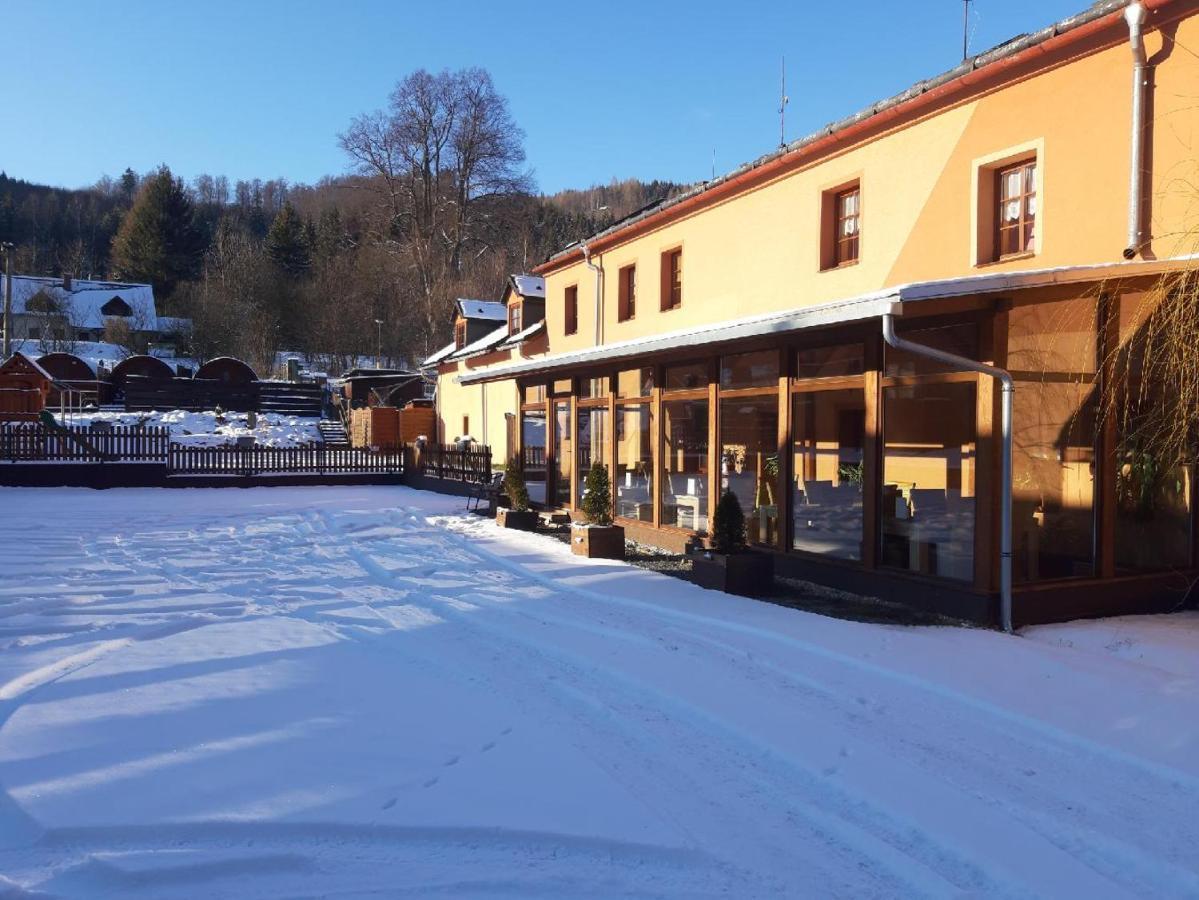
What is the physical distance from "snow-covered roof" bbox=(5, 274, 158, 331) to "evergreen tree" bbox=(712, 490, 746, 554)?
2140 inches

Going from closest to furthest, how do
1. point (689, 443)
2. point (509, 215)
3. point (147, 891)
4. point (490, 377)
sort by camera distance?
point (147, 891) → point (689, 443) → point (490, 377) → point (509, 215)

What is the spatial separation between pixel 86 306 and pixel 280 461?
4368 centimetres

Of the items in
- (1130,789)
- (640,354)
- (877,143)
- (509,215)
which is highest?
(509,215)

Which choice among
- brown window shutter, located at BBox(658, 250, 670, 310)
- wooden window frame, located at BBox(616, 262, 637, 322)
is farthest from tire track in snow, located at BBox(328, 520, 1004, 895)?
wooden window frame, located at BBox(616, 262, 637, 322)

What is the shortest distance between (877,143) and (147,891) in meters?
12.1

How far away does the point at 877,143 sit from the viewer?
1198 centimetres

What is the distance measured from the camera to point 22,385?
99.7 feet

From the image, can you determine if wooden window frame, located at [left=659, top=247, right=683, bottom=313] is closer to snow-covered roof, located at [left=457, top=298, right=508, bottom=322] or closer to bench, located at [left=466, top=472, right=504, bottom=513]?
bench, located at [left=466, top=472, right=504, bottom=513]

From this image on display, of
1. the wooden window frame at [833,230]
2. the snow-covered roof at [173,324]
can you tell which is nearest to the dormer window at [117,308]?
the snow-covered roof at [173,324]

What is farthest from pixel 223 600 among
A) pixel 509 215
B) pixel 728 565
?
pixel 509 215

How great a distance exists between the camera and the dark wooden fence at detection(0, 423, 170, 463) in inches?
781

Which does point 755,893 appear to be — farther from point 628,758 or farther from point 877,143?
→ point 877,143

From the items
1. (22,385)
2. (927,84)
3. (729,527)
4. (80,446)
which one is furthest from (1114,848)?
(22,385)

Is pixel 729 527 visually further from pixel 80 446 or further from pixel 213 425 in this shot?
pixel 213 425
